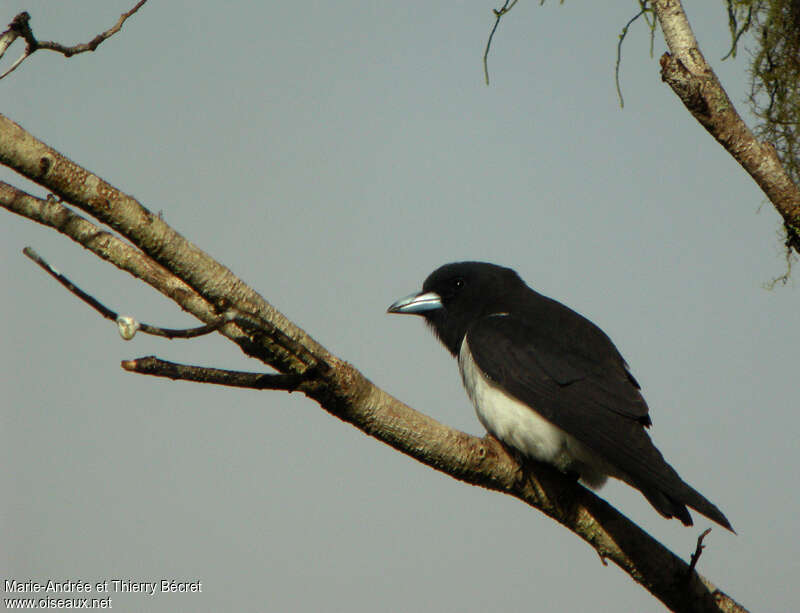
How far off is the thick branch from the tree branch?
1.30 meters

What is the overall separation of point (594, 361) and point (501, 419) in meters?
0.59

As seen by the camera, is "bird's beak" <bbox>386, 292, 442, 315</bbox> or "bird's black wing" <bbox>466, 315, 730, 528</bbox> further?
"bird's beak" <bbox>386, 292, 442, 315</bbox>

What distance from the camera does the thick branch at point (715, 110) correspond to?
299 centimetres

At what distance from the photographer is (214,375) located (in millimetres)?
2396

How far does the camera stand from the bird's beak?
5188 millimetres

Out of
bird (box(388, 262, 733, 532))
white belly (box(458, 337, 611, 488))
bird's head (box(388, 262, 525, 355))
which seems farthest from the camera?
bird's head (box(388, 262, 525, 355))

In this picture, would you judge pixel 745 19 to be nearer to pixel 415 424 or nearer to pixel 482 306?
pixel 482 306

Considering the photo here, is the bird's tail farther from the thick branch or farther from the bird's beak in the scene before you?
the bird's beak

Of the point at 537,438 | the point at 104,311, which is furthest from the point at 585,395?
the point at 104,311

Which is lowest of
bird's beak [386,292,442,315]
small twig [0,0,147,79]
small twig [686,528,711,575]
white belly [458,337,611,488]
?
small twig [686,528,711,575]

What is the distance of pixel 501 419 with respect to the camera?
13.3ft

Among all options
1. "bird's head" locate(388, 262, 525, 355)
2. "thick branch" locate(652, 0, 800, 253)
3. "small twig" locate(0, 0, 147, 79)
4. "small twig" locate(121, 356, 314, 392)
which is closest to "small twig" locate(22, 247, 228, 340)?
"small twig" locate(121, 356, 314, 392)

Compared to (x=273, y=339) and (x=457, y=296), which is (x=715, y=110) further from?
(x=457, y=296)

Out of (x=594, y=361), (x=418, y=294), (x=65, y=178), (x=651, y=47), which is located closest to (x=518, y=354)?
(x=594, y=361)
